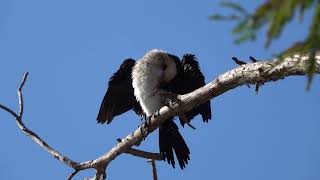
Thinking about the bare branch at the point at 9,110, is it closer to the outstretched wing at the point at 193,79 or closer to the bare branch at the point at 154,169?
the bare branch at the point at 154,169

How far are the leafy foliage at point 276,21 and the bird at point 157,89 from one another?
10.1 feet

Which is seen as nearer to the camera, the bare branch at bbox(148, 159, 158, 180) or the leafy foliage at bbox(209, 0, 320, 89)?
the leafy foliage at bbox(209, 0, 320, 89)

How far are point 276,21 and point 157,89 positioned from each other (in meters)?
4.03

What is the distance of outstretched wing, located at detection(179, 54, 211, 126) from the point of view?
493 cm

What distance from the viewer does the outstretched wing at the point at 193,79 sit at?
16.2 feet

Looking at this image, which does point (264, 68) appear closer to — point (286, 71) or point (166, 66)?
point (286, 71)

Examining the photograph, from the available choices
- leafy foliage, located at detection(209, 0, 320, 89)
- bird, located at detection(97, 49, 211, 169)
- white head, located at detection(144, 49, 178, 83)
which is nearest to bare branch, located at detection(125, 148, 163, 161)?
bird, located at detection(97, 49, 211, 169)

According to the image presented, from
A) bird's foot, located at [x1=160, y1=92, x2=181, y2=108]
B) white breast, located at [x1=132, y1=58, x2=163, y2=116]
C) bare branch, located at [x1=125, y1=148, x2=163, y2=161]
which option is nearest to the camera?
bird's foot, located at [x1=160, y1=92, x2=181, y2=108]

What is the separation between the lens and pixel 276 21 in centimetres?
130

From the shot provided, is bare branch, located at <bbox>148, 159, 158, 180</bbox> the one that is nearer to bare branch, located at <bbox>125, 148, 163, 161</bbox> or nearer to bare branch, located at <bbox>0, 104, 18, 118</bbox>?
bare branch, located at <bbox>125, 148, 163, 161</bbox>

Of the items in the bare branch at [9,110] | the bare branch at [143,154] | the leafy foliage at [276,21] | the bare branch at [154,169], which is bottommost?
the leafy foliage at [276,21]

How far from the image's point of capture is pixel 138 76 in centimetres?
538

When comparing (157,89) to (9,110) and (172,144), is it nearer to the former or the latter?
(172,144)

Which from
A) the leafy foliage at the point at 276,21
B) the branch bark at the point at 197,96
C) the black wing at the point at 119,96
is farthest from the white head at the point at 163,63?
the leafy foliage at the point at 276,21
